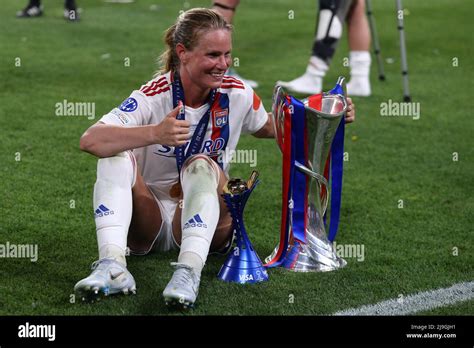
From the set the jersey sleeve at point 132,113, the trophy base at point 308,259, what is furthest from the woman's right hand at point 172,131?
the trophy base at point 308,259

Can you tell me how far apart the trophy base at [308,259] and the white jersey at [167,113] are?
0.51 meters

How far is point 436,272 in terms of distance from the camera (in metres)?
4.50

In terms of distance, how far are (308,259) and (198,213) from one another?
2.19ft

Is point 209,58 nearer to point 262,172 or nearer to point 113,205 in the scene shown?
point 113,205

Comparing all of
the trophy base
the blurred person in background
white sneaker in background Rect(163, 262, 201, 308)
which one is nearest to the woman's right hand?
white sneaker in background Rect(163, 262, 201, 308)

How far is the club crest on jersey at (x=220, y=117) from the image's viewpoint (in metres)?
4.34

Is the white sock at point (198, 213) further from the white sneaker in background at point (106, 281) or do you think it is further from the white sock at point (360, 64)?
the white sock at point (360, 64)

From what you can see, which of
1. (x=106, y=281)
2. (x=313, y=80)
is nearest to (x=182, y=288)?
(x=106, y=281)

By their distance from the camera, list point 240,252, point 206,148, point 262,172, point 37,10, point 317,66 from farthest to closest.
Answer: point 37,10 → point 317,66 → point 262,172 → point 206,148 → point 240,252

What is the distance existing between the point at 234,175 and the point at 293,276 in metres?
1.85

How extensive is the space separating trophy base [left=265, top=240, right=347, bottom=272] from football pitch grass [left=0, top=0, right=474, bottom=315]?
62 millimetres

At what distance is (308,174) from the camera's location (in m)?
4.39

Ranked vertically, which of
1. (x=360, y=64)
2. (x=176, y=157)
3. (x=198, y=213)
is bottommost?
(x=360, y=64)
